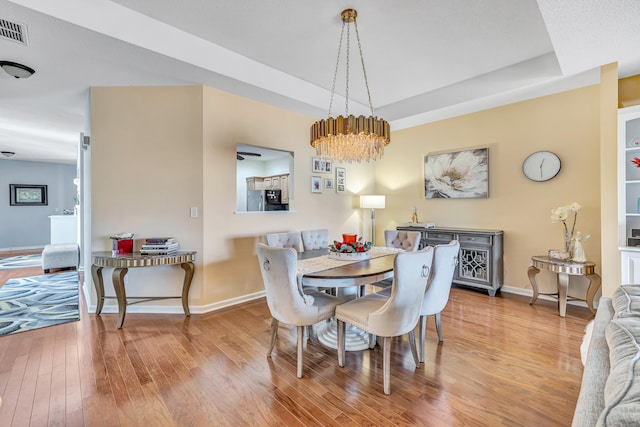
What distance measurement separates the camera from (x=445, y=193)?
184 inches

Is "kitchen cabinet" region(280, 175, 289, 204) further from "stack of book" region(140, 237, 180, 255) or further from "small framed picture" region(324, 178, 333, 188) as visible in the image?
"stack of book" region(140, 237, 180, 255)

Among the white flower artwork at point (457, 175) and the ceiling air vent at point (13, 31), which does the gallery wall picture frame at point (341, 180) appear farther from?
the ceiling air vent at point (13, 31)

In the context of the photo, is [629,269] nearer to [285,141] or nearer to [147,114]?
[285,141]

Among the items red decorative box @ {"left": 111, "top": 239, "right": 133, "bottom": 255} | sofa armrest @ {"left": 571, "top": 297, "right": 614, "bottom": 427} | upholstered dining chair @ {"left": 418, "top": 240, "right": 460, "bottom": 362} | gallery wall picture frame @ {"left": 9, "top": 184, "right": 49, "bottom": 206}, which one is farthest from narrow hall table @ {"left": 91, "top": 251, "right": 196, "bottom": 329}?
gallery wall picture frame @ {"left": 9, "top": 184, "right": 49, "bottom": 206}

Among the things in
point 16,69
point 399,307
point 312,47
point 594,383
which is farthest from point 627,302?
point 16,69

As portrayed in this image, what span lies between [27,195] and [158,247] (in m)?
7.70

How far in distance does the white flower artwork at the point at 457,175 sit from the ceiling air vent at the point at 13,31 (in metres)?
4.89

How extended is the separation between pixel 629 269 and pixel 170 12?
4.63m

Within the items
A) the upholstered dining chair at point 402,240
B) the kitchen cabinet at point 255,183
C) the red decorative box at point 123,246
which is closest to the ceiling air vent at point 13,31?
the red decorative box at point 123,246

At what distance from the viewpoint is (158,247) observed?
3105 millimetres

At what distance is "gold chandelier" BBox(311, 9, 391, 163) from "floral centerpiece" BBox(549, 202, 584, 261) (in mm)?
2240

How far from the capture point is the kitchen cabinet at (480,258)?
12.7 ft

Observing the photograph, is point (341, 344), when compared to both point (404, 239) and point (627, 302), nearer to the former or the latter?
point (627, 302)

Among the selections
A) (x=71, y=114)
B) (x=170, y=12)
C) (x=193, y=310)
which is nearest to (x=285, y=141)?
(x=170, y=12)
